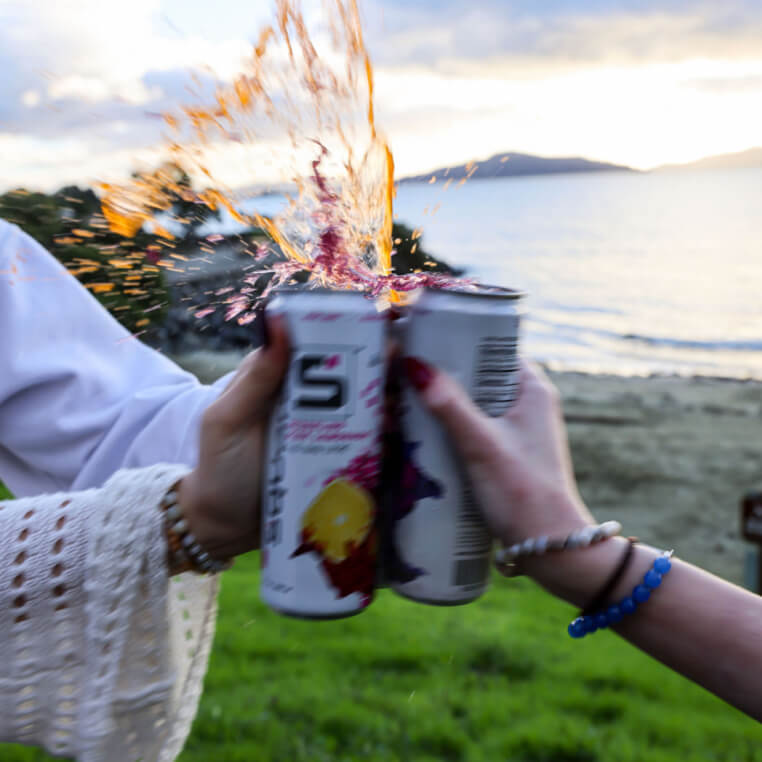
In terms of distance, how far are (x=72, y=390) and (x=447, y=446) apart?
2.83 feet

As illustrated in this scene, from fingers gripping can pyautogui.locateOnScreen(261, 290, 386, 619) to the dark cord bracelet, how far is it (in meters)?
0.27

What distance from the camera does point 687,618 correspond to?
85 centimetres

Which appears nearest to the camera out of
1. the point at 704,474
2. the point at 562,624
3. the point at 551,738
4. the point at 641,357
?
the point at 551,738

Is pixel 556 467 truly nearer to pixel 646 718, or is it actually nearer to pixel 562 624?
pixel 646 718

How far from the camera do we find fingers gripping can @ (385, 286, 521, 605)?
2.97 ft

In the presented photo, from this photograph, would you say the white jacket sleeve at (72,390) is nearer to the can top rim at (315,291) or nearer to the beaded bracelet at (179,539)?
the beaded bracelet at (179,539)

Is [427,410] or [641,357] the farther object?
[641,357]

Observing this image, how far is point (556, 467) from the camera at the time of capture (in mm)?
875

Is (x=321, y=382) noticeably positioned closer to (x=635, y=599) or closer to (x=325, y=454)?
(x=325, y=454)

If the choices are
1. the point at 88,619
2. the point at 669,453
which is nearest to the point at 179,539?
the point at 88,619

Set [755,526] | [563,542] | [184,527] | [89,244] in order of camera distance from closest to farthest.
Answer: [563,542]
[184,527]
[89,244]
[755,526]

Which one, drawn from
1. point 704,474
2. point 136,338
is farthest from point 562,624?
point 704,474

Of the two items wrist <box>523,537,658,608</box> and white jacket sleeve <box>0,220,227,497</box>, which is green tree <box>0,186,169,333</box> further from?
wrist <box>523,537,658,608</box>

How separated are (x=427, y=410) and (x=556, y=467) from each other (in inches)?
6.3
